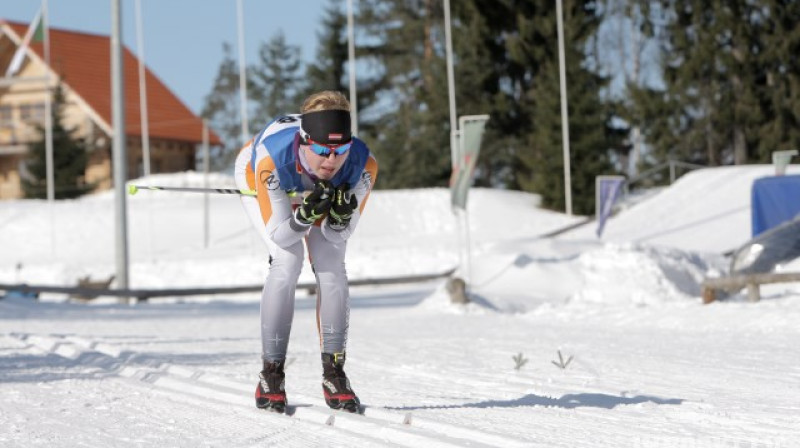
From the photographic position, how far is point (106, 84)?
54.0 m

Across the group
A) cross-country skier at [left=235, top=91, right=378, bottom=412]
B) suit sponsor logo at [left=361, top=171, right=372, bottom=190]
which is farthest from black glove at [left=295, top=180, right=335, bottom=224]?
suit sponsor logo at [left=361, top=171, right=372, bottom=190]

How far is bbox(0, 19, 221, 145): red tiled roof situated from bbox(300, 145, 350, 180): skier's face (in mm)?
47024

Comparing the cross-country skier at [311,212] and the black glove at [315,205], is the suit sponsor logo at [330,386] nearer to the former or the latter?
the cross-country skier at [311,212]

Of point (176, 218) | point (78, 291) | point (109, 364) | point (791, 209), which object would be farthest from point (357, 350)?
point (176, 218)

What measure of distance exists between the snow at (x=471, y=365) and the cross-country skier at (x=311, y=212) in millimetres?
210

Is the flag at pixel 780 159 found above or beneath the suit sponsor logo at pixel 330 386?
above

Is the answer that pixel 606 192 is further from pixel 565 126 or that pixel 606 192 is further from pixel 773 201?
pixel 565 126

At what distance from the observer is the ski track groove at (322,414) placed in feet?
15.9

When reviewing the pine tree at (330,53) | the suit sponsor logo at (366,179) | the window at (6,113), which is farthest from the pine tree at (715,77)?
the suit sponsor logo at (366,179)

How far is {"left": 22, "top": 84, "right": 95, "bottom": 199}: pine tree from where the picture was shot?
157 ft

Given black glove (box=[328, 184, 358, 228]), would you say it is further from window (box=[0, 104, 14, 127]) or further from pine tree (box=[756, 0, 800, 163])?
window (box=[0, 104, 14, 127])

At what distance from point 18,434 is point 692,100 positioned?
39005 mm

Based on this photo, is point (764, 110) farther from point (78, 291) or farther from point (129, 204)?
point (78, 291)

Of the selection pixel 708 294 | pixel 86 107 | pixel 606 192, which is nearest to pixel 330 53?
pixel 86 107
